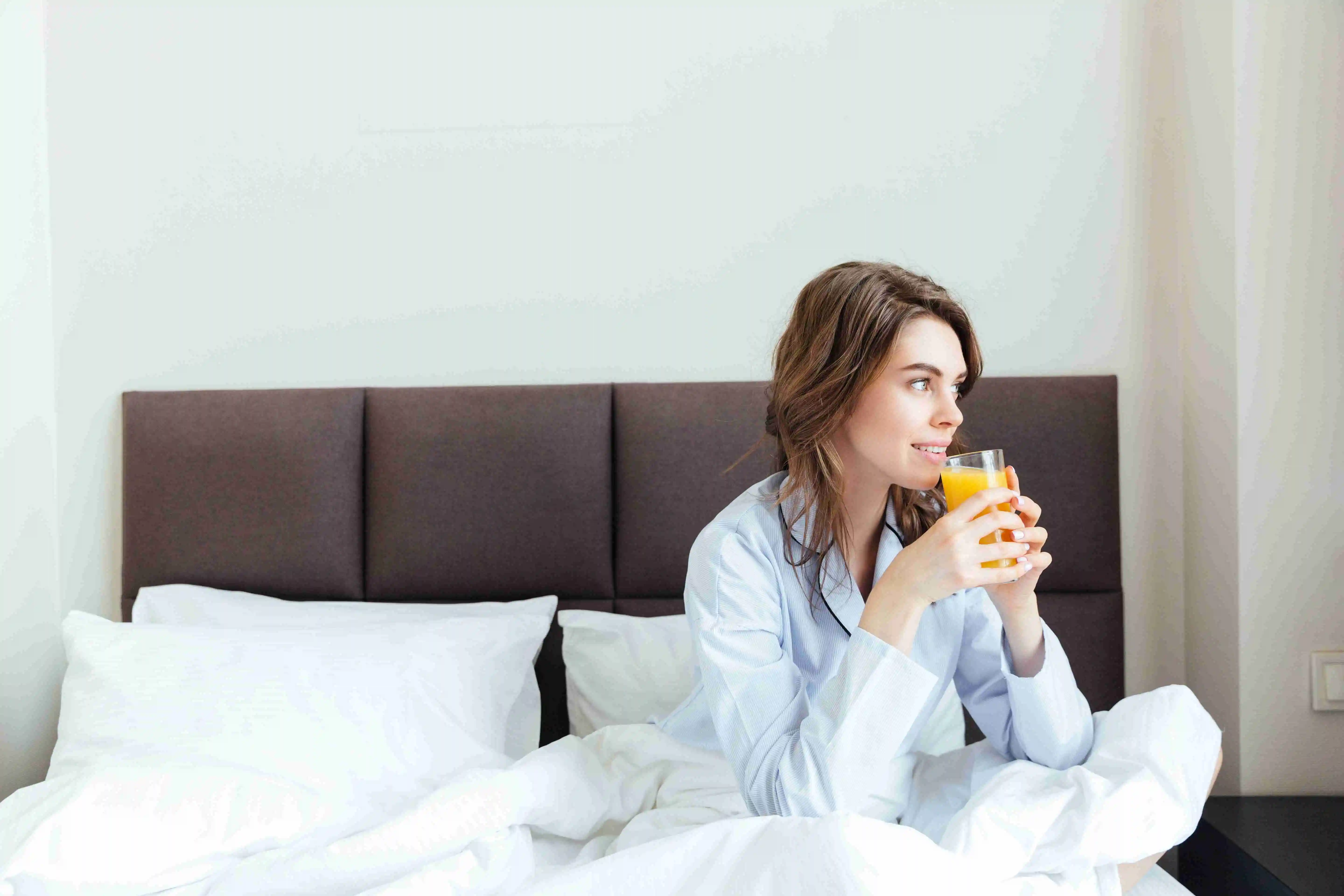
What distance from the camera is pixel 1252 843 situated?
163 cm

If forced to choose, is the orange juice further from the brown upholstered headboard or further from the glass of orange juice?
the brown upholstered headboard

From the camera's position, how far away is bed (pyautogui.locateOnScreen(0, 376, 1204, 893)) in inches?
79.0

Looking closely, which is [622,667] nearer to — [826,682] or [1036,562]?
[826,682]

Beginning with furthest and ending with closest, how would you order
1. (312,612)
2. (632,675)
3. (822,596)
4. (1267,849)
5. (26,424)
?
(26,424)
(312,612)
(632,675)
(1267,849)
(822,596)

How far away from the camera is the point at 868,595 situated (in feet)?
5.02

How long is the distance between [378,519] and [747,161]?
3.50 feet

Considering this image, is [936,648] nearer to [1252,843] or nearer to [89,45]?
[1252,843]

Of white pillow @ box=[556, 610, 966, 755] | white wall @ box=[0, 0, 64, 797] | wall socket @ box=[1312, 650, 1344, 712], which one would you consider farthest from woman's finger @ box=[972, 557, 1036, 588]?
white wall @ box=[0, 0, 64, 797]

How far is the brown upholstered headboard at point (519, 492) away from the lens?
2.01 metres

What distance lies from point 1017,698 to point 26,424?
1.96 metres

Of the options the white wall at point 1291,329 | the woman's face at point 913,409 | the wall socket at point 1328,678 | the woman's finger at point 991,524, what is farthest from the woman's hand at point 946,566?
the wall socket at point 1328,678

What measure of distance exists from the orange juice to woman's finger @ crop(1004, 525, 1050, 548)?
2 centimetres

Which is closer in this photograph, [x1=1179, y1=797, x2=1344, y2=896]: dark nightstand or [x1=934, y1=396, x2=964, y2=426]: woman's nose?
[x1=934, y1=396, x2=964, y2=426]: woman's nose

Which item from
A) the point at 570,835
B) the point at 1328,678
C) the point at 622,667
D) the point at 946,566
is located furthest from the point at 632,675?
the point at 1328,678
